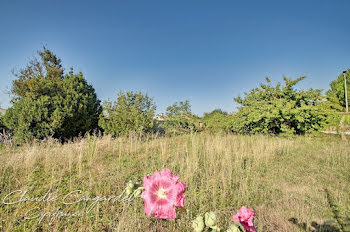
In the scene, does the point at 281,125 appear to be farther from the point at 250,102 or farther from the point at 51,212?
the point at 51,212

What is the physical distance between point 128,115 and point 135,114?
25 centimetres

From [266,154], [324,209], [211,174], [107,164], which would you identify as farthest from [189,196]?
[266,154]

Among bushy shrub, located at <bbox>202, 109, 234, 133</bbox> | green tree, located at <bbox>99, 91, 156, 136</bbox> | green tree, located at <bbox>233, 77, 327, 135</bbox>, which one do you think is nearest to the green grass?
green tree, located at <bbox>233, 77, 327, 135</bbox>

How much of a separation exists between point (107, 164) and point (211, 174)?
203 centimetres

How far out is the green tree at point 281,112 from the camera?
22.2ft

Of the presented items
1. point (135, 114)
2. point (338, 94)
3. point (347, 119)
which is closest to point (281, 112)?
point (135, 114)

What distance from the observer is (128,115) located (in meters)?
7.03

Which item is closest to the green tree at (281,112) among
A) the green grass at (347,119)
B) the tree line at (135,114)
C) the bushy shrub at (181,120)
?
the tree line at (135,114)

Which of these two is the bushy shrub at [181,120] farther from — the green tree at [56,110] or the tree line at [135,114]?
the green tree at [56,110]

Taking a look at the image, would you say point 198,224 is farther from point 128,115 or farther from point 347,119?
point 347,119

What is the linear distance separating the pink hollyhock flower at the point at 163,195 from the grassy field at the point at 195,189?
1387 mm

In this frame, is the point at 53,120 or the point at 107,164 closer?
the point at 107,164

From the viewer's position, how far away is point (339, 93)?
19203 millimetres

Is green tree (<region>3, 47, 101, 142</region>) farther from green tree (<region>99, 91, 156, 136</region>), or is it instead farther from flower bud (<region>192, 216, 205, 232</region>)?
flower bud (<region>192, 216, 205, 232</region>)
